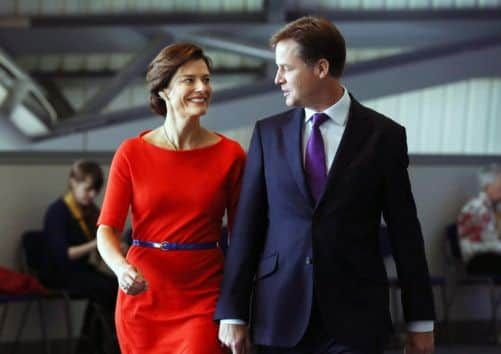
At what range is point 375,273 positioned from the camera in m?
3.18

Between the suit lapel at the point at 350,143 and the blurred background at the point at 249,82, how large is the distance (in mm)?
4488

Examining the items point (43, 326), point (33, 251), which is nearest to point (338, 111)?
point (43, 326)

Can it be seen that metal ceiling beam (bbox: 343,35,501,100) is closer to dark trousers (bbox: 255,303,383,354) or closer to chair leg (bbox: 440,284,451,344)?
chair leg (bbox: 440,284,451,344)

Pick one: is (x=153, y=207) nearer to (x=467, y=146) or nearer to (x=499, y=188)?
(x=499, y=188)

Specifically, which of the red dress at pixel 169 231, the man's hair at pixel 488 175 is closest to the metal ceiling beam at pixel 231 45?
the man's hair at pixel 488 175

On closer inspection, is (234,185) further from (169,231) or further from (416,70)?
(416,70)

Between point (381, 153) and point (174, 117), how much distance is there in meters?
0.72

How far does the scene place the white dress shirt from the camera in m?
3.19

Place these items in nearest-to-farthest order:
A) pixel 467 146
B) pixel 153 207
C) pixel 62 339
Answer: pixel 153 207, pixel 62 339, pixel 467 146

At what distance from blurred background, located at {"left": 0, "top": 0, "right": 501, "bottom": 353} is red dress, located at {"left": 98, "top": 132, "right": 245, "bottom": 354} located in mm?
3977

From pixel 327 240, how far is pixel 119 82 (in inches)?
243

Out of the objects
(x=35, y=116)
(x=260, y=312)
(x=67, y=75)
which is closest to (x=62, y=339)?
(x=35, y=116)

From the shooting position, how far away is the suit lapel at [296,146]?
312cm

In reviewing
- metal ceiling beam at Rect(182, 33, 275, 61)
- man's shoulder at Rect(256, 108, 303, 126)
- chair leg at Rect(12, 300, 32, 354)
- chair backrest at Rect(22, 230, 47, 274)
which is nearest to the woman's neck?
man's shoulder at Rect(256, 108, 303, 126)
